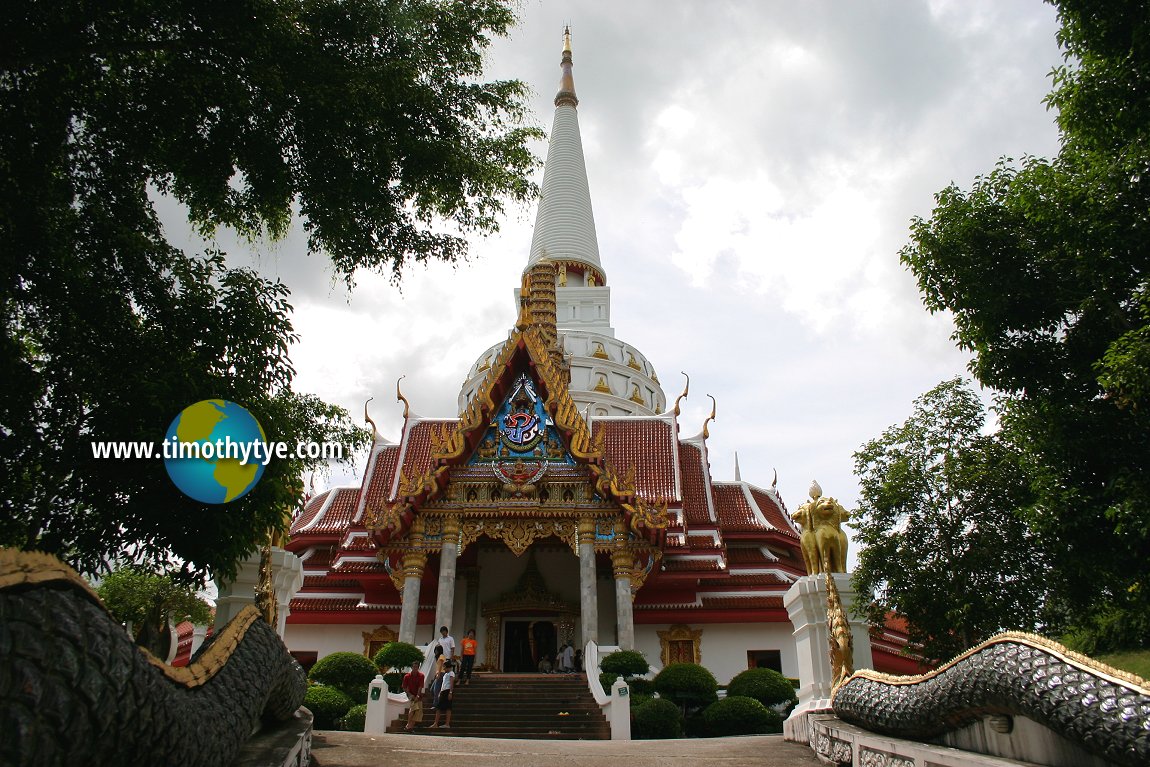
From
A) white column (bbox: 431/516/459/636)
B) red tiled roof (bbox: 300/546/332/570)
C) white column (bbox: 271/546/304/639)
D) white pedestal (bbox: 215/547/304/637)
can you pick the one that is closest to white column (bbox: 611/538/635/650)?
white column (bbox: 431/516/459/636)

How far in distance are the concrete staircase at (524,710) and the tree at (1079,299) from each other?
6.47 metres

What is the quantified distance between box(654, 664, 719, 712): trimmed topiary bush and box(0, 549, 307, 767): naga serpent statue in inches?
390

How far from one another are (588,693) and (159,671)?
32.7 feet

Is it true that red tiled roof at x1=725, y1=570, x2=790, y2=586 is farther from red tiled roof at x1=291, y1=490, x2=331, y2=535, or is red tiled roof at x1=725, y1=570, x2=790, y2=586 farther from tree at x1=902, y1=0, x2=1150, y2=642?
red tiled roof at x1=291, y1=490, x2=331, y2=535

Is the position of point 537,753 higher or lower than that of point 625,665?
lower

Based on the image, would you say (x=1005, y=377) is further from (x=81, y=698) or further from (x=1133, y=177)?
(x=81, y=698)

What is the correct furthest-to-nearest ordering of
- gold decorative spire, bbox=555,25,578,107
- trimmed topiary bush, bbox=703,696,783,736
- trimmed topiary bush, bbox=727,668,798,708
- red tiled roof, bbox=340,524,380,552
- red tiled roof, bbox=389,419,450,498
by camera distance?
gold decorative spire, bbox=555,25,578,107 → red tiled roof, bbox=389,419,450,498 → red tiled roof, bbox=340,524,380,552 → trimmed topiary bush, bbox=727,668,798,708 → trimmed topiary bush, bbox=703,696,783,736

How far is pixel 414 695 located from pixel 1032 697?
378 inches

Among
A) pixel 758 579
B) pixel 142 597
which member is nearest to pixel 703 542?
pixel 758 579

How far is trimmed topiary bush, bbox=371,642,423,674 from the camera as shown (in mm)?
12469

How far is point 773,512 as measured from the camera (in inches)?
811

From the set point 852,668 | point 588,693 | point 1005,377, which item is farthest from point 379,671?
point 1005,377

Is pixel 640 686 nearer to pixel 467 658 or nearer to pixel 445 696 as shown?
pixel 467 658

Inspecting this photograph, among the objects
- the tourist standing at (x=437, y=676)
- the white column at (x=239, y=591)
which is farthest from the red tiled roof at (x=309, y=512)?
the white column at (x=239, y=591)
